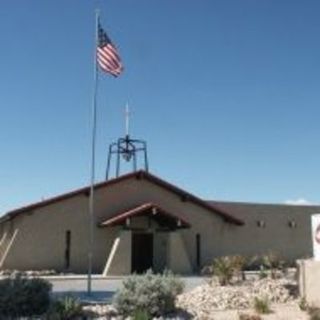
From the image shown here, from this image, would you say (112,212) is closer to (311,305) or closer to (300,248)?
(300,248)

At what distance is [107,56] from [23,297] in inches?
512

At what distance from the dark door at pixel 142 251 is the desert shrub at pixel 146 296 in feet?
73.1

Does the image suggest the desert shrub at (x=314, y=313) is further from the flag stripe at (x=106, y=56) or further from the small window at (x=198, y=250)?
the small window at (x=198, y=250)

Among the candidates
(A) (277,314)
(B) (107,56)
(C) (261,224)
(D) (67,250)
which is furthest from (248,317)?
(C) (261,224)

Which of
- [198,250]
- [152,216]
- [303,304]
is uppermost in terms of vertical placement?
[152,216]

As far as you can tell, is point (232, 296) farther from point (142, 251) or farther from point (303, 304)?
point (142, 251)

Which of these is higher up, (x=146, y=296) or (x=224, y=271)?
(x=224, y=271)

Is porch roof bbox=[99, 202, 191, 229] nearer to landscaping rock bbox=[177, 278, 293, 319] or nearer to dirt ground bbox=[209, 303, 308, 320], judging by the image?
landscaping rock bbox=[177, 278, 293, 319]

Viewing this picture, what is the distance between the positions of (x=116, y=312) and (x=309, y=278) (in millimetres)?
6369

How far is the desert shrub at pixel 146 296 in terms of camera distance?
17.3 meters

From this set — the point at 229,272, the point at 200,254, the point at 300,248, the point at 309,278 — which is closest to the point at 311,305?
the point at 309,278

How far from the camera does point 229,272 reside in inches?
988

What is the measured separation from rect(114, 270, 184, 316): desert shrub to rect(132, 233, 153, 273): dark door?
22.3m

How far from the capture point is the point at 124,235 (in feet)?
127
